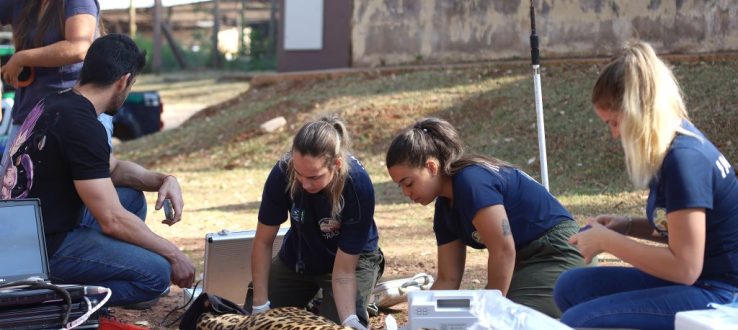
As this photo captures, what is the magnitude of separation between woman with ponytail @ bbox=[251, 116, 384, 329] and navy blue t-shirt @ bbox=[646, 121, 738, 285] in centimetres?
138

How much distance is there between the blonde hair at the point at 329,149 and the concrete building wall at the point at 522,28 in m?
8.46

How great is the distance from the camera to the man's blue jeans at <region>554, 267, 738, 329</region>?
141 inches

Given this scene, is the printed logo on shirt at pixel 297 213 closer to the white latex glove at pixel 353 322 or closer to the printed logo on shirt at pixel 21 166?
the white latex glove at pixel 353 322

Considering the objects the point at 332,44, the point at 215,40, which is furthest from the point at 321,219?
the point at 215,40

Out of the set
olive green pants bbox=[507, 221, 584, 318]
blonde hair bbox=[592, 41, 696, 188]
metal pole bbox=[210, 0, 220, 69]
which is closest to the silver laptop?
olive green pants bbox=[507, 221, 584, 318]

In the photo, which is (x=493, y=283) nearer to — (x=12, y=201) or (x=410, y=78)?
(x=12, y=201)

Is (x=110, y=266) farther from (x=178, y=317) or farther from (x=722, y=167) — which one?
(x=722, y=167)

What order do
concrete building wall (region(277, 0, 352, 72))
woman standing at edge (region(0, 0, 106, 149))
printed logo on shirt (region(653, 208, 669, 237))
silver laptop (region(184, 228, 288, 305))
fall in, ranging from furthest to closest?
concrete building wall (region(277, 0, 352, 72)) → woman standing at edge (region(0, 0, 106, 149)) → silver laptop (region(184, 228, 288, 305)) → printed logo on shirt (region(653, 208, 669, 237))

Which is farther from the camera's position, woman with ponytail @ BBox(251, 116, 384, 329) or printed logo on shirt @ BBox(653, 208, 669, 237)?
woman with ponytail @ BBox(251, 116, 384, 329)

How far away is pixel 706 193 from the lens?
3416 mm

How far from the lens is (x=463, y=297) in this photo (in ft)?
11.7

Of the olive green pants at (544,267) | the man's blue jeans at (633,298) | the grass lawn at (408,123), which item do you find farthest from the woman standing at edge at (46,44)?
the man's blue jeans at (633,298)

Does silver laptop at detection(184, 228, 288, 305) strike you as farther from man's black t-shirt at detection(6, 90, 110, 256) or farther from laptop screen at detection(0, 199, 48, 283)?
laptop screen at detection(0, 199, 48, 283)

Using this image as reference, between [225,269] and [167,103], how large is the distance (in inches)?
741
